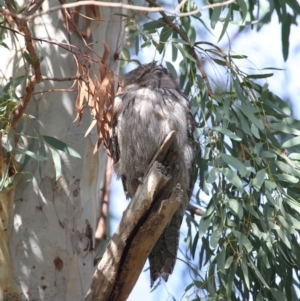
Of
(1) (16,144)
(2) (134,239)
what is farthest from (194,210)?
(1) (16,144)

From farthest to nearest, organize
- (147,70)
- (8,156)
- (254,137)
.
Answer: (147,70)
(254,137)
(8,156)

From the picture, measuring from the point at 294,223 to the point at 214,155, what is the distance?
41cm

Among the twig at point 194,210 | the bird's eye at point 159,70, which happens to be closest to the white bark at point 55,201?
the bird's eye at point 159,70

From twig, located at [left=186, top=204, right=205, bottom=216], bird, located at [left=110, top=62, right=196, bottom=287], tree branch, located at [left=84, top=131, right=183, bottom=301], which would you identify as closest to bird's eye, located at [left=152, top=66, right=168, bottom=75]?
bird, located at [left=110, top=62, right=196, bottom=287]

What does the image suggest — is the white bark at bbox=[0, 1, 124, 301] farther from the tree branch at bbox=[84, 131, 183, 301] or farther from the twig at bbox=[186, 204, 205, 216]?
the twig at bbox=[186, 204, 205, 216]

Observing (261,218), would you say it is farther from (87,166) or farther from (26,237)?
(26,237)

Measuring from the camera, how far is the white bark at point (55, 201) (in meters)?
2.47

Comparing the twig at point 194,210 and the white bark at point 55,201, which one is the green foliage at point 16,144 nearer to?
the white bark at point 55,201

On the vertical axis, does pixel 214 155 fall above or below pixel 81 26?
below

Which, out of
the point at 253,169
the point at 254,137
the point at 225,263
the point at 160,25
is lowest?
the point at 225,263

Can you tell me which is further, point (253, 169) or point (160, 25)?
point (160, 25)

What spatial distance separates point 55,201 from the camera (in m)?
2.55

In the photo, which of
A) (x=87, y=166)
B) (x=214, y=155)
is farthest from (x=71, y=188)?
(x=214, y=155)

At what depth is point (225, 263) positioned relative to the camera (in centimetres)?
250
